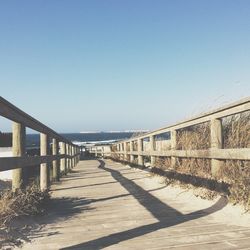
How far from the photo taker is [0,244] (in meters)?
4.95

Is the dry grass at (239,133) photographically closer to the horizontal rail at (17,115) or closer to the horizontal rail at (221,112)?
the horizontal rail at (221,112)

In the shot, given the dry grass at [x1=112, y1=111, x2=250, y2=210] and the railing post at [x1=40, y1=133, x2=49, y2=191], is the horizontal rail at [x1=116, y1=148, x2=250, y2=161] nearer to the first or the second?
the dry grass at [x1=112, y1=111, x2=250, y2=210]

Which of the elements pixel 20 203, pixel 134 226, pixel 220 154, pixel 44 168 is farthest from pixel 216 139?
pixel 44 168

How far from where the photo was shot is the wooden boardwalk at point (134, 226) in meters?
4.85

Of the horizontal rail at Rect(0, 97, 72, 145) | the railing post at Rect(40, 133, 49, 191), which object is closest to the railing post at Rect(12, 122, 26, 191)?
the horizontal rail at Rect(0, 97, 72, 145)

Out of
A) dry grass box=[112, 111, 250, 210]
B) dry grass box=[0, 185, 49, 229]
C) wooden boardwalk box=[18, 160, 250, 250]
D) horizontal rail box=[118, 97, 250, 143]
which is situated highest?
horizontal rail box=[118, 97, 250, 143]

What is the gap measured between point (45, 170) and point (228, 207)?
4.33 meters

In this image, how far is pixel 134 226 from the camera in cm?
569

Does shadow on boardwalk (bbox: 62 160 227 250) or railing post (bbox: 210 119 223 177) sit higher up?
railing post (bbox: 210 119 223 177)

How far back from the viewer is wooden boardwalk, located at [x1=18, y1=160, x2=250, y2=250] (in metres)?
4.85

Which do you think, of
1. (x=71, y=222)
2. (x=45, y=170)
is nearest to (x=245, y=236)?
(x=71, y=222)

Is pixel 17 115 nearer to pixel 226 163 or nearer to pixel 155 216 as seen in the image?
pixel 155 216

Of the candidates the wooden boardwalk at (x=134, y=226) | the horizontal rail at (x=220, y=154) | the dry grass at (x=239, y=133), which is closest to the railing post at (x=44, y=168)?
the wooden boardwalk at (x=134, y=226)

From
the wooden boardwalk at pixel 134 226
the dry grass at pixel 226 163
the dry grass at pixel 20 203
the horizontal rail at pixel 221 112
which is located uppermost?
the horizontal rail at pixel 221 112
